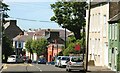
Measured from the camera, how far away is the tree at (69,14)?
248 feet

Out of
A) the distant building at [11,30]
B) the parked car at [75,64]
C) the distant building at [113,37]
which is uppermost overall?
the distant building at [11,30]

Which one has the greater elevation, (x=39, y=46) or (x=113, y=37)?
(x=113, y=37)

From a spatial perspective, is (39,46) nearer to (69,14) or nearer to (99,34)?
(69,14)

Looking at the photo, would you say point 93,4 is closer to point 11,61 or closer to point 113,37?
point 113,37

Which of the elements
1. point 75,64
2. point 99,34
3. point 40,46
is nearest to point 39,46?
point 40,46

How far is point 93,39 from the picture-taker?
54719 mm

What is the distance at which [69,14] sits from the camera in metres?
76.8

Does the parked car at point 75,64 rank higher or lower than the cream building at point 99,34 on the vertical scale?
lower

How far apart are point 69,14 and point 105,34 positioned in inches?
1138

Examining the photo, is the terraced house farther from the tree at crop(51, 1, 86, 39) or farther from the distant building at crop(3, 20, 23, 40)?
the distant building at crop(3, 20, 23, 40)

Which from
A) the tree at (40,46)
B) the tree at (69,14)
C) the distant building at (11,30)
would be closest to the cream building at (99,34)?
the tree at (69,14)

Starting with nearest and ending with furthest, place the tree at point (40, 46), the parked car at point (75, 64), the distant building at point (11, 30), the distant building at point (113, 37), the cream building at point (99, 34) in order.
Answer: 1. the parked car at point (75, 64)
2. the distant building at point (113, 37)
3. the cream building at point (99, 34)
4. the tree at point (40, 46)
5. the distant building at point (11, 30)

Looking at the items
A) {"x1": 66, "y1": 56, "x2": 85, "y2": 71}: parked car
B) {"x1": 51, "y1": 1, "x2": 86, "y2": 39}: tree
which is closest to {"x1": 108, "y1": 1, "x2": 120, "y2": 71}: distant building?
{"x1": 66, "y1": 56, "x2": 85, "y2": 71}: parked car

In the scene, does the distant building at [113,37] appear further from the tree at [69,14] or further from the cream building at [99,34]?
the tree at [69,14]
